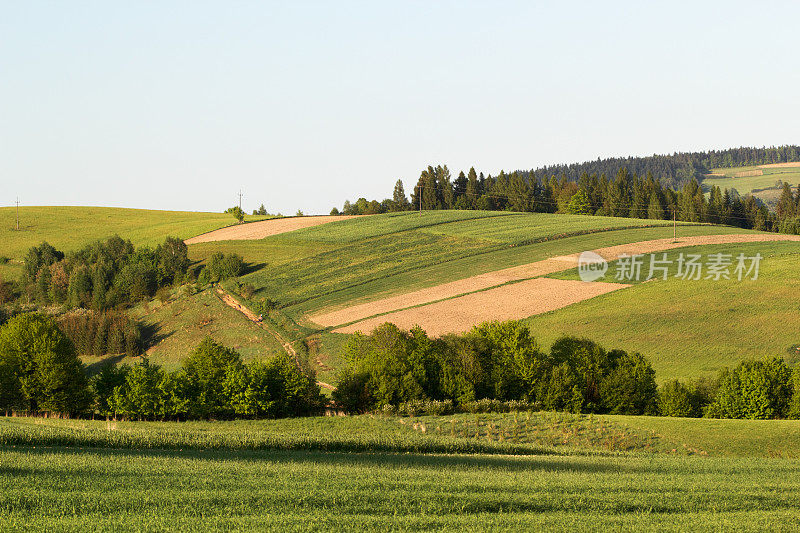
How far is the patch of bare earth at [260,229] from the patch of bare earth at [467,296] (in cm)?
4709

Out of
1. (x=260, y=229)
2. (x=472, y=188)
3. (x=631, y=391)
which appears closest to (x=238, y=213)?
(x=260, y=229)

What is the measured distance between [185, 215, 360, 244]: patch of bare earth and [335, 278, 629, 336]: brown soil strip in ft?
174

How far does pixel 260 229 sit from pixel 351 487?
11677 centimetres

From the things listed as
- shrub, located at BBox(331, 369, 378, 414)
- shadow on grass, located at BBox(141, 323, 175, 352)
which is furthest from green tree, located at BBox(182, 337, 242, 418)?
shadow on grass, located at BBox(141, 323, 175, 352)

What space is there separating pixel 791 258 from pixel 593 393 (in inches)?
1896

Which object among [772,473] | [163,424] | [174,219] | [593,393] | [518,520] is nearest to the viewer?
[518,520]

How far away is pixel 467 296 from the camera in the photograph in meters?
81.9

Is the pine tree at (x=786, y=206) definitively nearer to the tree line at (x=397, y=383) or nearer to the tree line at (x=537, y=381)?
the tree line at (x=537, y=381)

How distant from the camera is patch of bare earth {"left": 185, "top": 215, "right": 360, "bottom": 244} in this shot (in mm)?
124650

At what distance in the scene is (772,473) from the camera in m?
26.3

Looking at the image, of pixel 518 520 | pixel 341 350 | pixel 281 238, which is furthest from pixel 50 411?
pixel 281 238

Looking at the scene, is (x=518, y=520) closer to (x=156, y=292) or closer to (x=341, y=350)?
(x=341, y=350)

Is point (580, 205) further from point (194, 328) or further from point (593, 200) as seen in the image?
point (194, 328)

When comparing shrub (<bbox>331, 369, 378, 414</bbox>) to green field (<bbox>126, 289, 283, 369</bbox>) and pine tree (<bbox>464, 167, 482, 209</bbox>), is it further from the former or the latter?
pine tree (<bbox>464, 167, 482, 209</bbox>)
